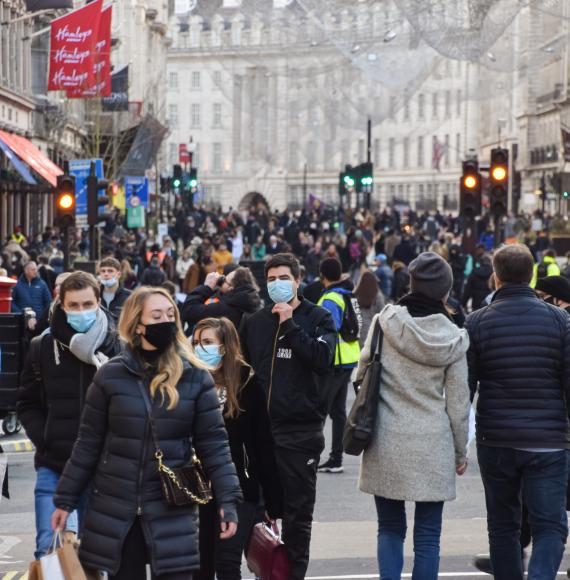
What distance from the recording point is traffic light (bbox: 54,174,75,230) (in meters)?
23.2

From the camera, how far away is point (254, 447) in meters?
7.66

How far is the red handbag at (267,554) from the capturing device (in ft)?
24.7

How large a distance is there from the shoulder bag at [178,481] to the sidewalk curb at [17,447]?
352 inches

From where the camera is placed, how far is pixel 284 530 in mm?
8383

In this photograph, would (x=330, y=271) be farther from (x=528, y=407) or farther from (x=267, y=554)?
(x=267, y=554)

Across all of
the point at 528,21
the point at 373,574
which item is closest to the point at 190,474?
the point at 373,574

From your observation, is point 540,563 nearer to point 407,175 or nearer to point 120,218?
point 120,218

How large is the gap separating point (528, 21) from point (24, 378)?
25034mm

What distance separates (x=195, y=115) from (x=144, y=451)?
13787 cm

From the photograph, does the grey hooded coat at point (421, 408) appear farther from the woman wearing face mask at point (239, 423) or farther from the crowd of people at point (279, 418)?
the woman wearing face mask at point (239, 423)

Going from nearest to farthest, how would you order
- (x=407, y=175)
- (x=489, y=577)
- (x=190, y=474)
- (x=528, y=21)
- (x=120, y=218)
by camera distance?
(x=190, y=474), (x=489, y=577), (x=528, y=21), (x=120, y=218), (x=407, y=175)

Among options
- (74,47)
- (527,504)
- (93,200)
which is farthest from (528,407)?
(74,47)

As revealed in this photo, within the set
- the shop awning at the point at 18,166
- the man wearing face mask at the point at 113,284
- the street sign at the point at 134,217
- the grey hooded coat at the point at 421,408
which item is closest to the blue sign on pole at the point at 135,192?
the street sign at the point at 134,217

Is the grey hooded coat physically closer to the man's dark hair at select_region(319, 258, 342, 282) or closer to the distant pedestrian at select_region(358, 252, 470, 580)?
the distant pedestrian at select_region(358, 252, 470, 580)
